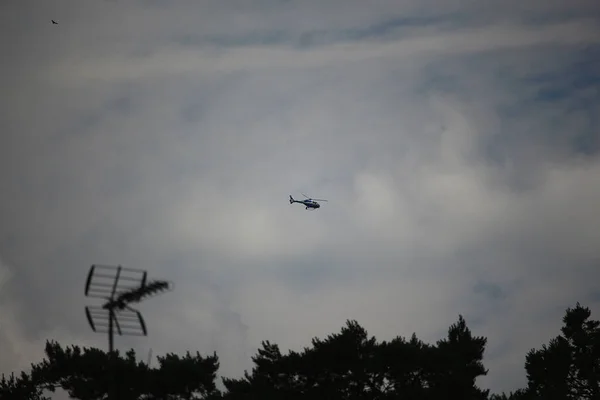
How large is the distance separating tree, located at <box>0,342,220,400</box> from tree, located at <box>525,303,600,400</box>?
130 ft

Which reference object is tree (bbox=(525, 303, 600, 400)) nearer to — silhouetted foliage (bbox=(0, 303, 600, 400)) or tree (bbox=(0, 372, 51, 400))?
silhouetted foliage (bbox=(0, 303, 600, 400))

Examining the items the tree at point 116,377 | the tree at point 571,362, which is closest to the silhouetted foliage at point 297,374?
the tree at point 116,377

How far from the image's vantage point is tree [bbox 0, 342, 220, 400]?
55.1m

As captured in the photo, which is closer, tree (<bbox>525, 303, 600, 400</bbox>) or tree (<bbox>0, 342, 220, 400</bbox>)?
tree (<bbox>0, 342, 220, 400</bbox>)

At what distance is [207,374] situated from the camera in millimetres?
58812

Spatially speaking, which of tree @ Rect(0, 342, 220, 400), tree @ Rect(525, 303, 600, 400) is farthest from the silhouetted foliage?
tree @ Rect(525, 303, 600, 400)

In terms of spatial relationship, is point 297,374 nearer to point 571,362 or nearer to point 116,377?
point 116,377

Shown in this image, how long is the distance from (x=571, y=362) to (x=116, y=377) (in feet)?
168

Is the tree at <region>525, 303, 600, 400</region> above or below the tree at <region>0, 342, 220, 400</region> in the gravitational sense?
above

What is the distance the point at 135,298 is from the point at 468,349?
4279 cm

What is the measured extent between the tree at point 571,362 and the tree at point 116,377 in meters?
39.6

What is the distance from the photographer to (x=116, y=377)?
181 feet

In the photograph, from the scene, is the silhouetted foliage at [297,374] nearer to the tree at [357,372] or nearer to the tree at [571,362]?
the tree at [357,372]

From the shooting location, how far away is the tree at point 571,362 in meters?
74.4
